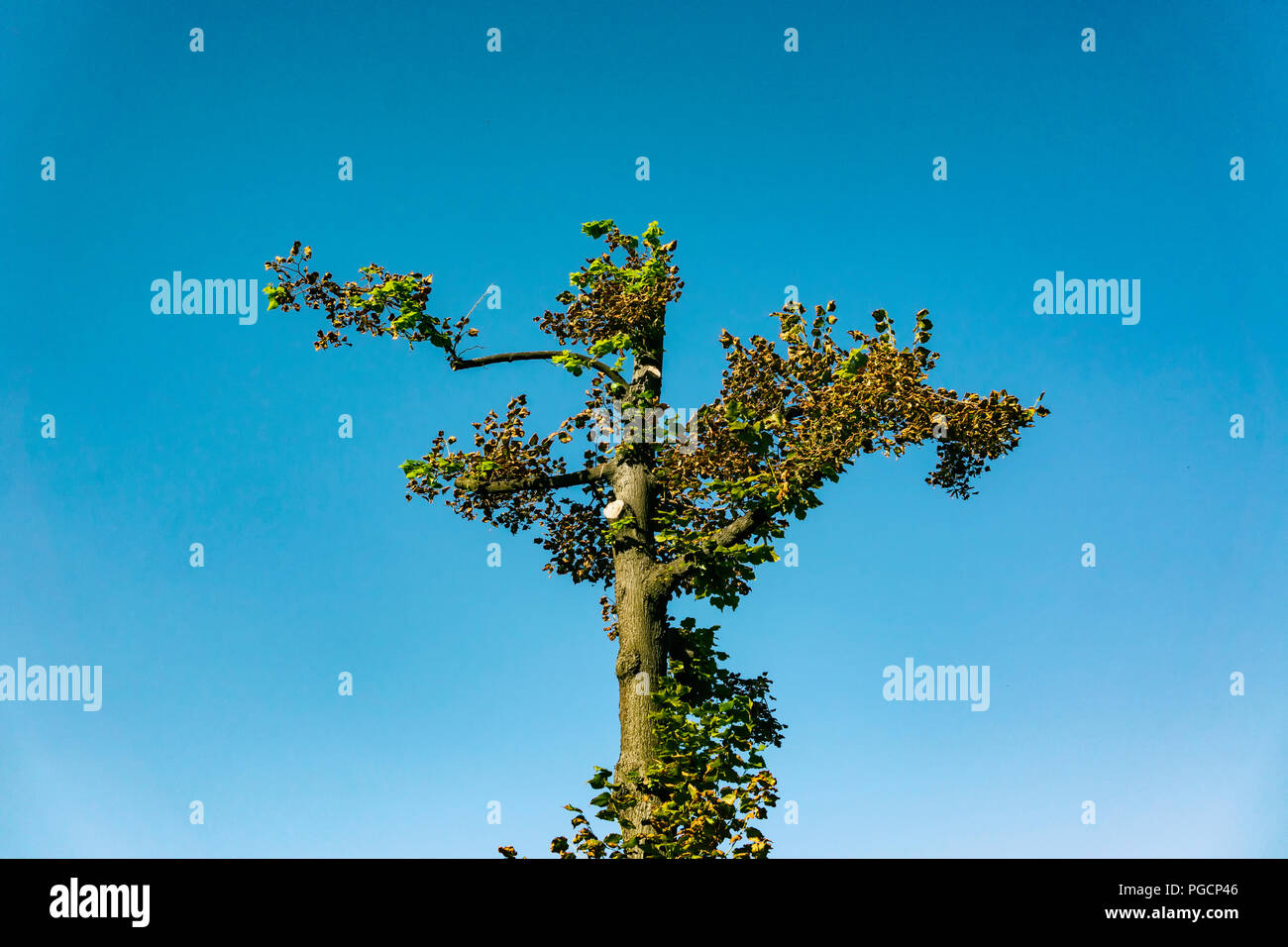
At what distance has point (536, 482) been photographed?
13.5 metres

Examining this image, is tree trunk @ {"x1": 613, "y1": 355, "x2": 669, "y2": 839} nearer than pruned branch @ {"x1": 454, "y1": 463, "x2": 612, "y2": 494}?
Yes

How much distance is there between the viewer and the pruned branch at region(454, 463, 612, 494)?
13.2 metres

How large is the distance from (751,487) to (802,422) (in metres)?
1.05

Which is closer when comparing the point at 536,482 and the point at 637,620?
the point at 637,620

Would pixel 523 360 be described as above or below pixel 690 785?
above

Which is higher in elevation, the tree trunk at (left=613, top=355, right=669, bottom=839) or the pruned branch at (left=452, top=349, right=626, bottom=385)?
the pruned branch at (left=452, top=349, right=626, bottom=385)

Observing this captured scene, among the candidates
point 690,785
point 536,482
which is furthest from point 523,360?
point 690,785

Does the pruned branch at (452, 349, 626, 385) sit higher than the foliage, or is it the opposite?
the pruned branch at (452, 349, 626, 385)

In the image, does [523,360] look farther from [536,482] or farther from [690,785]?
[690,785]

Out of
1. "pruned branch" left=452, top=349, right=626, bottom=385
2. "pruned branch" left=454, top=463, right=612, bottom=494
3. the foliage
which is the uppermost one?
"pruned branch" left=452, top=349, right=626, bottom=385
